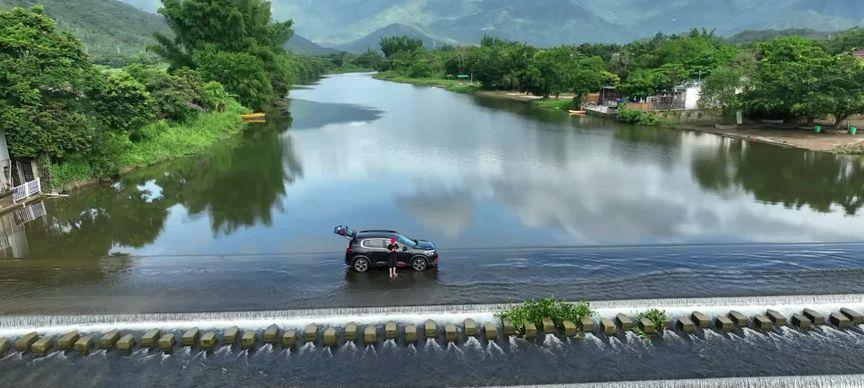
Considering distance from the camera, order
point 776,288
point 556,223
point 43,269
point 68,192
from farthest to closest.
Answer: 1. point 68,192
2. point 556,223
3. point 43,269
4. point 776,288

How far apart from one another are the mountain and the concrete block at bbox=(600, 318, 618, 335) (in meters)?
102

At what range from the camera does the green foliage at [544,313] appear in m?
14.8

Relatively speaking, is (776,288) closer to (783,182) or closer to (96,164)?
(783,182)

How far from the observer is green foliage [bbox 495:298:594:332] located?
1477 centimetres

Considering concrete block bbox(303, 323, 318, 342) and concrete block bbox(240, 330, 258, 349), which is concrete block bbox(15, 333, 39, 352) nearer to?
concrete block bbox(240, 330, 258, 349)

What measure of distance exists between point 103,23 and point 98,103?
127m

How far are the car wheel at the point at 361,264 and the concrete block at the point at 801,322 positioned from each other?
12530 mm

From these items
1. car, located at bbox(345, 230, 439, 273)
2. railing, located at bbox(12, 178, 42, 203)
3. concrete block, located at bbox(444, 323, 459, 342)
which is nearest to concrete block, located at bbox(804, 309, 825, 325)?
concrete block, located at bbox(444, 323, 459, 342)

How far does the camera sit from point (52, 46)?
26578 mm

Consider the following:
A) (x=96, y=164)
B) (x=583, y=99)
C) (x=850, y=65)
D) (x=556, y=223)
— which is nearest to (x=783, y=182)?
(x=556, y=223)

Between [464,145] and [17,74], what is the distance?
29.7 m

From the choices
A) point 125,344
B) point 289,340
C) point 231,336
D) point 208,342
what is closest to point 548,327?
point 289,340

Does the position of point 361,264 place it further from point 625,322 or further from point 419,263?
point 625,322

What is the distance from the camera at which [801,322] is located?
1489cm
